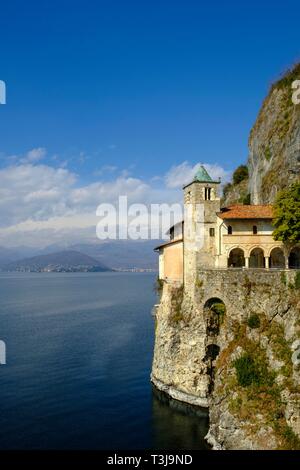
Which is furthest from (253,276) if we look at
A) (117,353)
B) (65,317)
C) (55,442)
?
(65,317)

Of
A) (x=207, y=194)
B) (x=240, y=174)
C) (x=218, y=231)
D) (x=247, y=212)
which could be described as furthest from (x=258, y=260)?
(x=240, y=174)

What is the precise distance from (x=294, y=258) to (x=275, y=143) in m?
16.4

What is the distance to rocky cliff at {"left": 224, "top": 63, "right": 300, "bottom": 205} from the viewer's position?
48.0 m

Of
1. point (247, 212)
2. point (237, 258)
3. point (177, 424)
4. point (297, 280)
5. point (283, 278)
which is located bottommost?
point (177, 424)

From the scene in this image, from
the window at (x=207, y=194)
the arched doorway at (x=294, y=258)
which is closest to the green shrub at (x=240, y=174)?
the arched doorway at (x=294, y=258)

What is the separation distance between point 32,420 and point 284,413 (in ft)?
69.6

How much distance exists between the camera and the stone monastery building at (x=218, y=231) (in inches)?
1655

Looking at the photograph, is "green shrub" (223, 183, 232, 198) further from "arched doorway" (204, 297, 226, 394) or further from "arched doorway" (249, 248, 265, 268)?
"arched doorway" (204, 297, 226, 394)

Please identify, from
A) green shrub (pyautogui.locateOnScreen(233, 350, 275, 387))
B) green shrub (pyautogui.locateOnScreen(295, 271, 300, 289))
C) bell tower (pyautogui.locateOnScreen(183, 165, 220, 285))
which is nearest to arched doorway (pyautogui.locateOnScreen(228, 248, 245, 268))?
bell tower (pyautogui.locateOnScreen(183, 165, 220, 285))

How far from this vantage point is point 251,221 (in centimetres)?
4259

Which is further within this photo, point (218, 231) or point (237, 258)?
point (237, 258)

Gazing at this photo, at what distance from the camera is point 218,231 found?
4250 cm

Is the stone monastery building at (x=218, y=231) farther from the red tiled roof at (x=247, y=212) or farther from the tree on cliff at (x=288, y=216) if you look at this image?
the tree on cliff at (x=288, y=216)

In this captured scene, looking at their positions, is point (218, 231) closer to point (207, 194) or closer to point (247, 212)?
point (247, 212)
